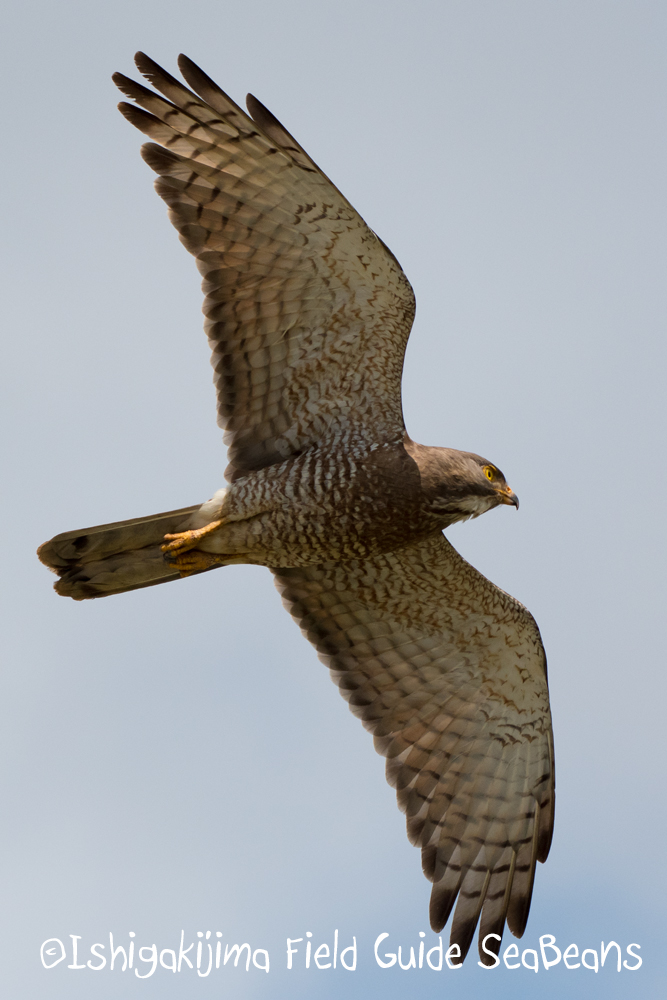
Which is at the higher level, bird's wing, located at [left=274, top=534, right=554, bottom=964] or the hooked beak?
the hooked beak

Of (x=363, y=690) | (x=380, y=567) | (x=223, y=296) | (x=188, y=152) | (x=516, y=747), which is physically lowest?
(x=516, y=747)

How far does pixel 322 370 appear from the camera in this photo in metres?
7.89

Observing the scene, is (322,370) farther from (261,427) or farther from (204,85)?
(204,85)

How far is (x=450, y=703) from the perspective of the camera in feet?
29.5

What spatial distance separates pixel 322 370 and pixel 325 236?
36.5 inches

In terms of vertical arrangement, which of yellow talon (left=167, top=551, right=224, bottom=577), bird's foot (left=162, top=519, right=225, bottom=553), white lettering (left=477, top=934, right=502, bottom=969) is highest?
bird's foot (left=162, top=519, right=225, bottom=553)

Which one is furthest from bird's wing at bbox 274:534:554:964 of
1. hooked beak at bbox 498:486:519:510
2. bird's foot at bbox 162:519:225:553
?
bird's foot at bbox 162:519:225:553

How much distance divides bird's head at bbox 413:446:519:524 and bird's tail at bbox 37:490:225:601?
1426 millimetres

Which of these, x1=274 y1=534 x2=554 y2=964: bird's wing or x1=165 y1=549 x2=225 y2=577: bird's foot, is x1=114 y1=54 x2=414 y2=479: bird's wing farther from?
x1=274 y1=534 x2=554 y2=964: bird's wing

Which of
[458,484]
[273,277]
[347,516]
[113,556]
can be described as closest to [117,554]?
[113,556]

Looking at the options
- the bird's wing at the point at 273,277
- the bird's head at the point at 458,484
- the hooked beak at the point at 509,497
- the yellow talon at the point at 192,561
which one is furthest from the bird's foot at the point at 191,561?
the hooked beak at the point at 509,497

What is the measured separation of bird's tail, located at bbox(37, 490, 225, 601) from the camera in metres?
7.72

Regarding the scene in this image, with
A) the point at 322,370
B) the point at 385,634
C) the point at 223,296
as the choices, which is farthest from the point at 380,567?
the point at 223,296

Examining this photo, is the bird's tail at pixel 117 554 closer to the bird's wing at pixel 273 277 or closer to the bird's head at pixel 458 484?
the bird's wing at pixel 273 277
